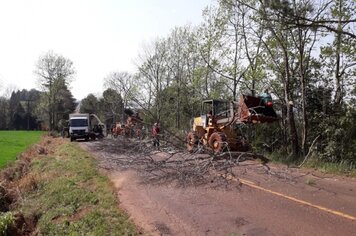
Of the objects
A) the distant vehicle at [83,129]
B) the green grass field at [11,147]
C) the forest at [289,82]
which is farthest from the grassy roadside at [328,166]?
the distant vehicle at [83,129]

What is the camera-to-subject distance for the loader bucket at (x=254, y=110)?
14906mm

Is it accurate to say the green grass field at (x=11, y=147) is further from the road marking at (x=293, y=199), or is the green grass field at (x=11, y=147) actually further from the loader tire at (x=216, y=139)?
the road marking at (x=293, y=199)

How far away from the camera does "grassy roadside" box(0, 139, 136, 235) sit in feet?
26.7

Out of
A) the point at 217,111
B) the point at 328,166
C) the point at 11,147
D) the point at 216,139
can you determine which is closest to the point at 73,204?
the point at 216,139

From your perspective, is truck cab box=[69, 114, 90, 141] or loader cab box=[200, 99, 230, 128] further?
truck cab box=[69, 114, 90, 141]

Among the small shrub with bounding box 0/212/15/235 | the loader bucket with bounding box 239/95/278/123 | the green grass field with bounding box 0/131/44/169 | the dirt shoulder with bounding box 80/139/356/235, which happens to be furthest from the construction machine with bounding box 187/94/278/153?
the green grass field with bounding box 0/131/44/169

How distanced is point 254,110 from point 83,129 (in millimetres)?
30486

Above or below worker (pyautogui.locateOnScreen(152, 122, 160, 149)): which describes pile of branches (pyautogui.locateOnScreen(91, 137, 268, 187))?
below

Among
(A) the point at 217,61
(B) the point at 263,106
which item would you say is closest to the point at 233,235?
(B) the point at 263,106

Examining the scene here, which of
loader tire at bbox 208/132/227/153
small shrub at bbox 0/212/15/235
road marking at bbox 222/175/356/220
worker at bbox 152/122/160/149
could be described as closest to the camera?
road marking at bbox 222/175/356/220

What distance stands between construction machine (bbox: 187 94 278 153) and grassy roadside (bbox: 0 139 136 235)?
11.9 feet

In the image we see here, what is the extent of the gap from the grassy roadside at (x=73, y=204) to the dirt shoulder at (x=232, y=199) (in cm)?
44

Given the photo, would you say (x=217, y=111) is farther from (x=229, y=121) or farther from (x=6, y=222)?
(x=6, y=222)

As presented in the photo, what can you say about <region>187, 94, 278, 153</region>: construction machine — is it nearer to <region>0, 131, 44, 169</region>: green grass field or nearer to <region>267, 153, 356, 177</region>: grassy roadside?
<region>267, 153, 356, 177</region>: grassy roadside
